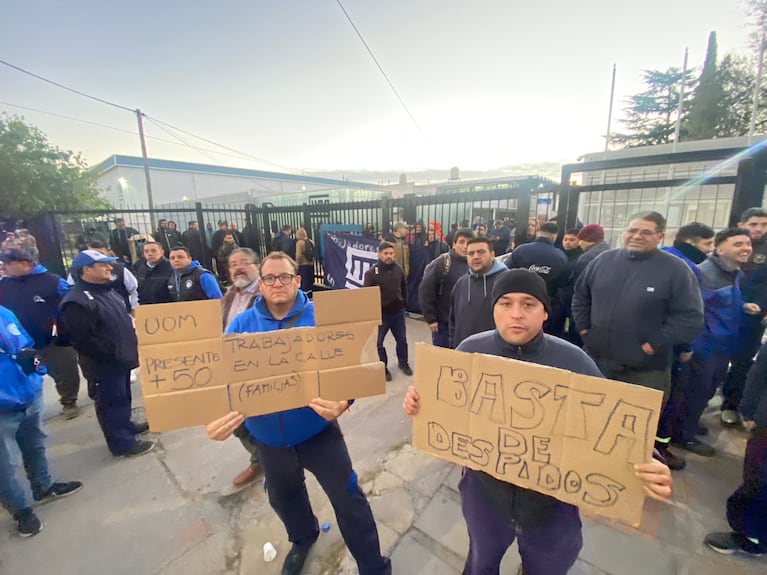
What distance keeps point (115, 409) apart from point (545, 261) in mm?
4735

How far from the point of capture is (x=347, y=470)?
181 cm

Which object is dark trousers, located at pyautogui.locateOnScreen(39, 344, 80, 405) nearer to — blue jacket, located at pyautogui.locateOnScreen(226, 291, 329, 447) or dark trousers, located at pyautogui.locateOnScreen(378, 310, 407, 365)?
blue jacket, located at pyautogui.locateOnScreen(226, 291, 329, 447)

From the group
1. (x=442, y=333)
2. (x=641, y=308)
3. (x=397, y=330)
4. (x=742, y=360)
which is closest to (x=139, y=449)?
(x=397, y=330)

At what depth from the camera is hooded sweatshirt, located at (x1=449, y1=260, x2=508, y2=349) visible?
9.18 ft

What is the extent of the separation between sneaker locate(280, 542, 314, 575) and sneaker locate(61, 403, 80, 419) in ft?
11.4

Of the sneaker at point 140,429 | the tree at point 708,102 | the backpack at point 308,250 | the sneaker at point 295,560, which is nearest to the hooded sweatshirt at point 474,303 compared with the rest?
the sneaker at point 295,560

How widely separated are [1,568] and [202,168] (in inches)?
1557

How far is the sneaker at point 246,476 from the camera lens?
107 inches

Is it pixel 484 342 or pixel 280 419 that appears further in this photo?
pixel 280 419

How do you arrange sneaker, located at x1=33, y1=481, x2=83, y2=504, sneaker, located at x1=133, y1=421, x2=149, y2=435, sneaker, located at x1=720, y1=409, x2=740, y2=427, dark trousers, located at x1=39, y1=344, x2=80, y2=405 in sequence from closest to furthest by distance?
1. sneaker, located at x1=33, y1=481, x2=83, y2=504
2. sneaker, located at x1=720, y1=409, x2=740, y2=427
3. sneaker, located at x1=133, y1=421, x2=149, y2=435
4. dark trousers, located at x1=39, y1=344, x2=80, y2=405

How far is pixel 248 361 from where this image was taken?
1.48 metres

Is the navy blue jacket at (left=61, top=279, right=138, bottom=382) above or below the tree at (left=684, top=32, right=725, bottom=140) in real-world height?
below

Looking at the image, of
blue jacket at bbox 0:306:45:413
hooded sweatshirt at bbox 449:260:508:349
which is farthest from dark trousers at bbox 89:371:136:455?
hooded sweatshirt at bbox 449:260:508:349

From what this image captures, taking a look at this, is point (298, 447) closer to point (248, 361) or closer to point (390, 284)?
point (248, 361)
